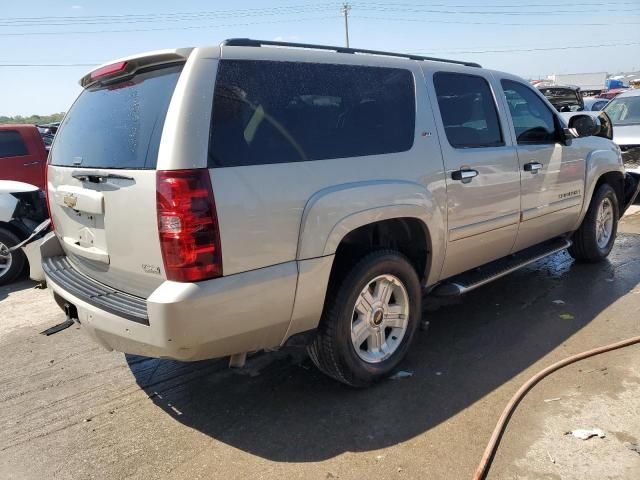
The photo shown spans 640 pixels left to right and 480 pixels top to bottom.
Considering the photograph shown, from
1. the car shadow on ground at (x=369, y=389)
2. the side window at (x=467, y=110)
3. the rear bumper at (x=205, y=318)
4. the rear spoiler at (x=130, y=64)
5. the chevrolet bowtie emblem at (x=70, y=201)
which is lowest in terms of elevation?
the car shadow on ground at (x=369, y=389)

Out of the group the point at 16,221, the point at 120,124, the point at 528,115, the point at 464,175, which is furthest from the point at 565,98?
the point at 120,124

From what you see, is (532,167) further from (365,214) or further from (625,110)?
(625,110)

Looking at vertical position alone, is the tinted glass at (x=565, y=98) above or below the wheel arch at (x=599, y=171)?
above

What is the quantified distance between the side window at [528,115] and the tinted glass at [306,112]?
1349mm

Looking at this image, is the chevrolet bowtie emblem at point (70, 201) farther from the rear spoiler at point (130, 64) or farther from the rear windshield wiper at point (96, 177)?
the rear spoiler at point (130, 64)

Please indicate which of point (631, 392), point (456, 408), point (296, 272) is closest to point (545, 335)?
point (631, 392)

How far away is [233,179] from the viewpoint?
2.43 meters

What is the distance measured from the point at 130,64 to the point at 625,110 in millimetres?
10548

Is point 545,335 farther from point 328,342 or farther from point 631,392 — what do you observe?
point 328,342

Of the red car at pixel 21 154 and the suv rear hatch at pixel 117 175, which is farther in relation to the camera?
the red car at pixel 21 154

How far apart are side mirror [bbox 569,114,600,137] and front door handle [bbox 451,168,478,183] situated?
1818 mm

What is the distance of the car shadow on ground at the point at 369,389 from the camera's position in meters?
2.86

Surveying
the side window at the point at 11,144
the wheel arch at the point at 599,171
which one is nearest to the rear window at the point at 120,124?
the wheel arch at the point at 599,171

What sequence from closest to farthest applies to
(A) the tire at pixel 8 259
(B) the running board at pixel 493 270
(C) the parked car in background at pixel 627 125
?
1. (B) the running board at pixel 493 270
2. (A) the tire at pixel 8 259
3. (C) the parked car in background at pixel 627 125
